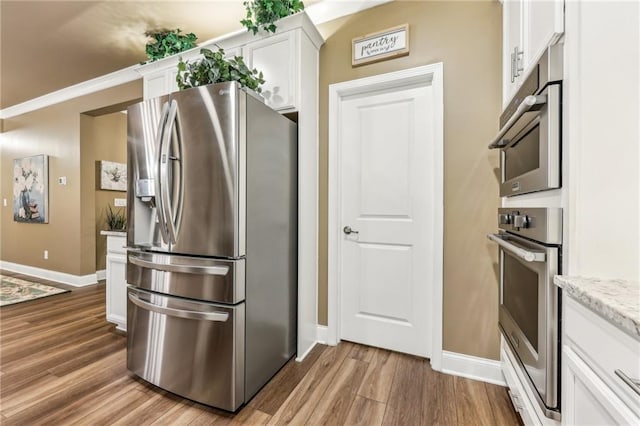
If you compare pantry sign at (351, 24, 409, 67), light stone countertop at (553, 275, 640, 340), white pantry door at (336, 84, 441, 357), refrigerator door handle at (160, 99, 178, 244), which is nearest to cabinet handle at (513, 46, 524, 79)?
white pantry door at (336, 84, 441, 357)

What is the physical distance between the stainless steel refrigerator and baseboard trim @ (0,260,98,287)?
318cm

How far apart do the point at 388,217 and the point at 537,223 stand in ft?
3.76

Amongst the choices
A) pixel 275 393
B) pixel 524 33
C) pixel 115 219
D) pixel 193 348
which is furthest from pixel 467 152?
pixel 115 219

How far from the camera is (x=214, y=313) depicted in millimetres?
1539

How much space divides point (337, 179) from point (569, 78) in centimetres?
152

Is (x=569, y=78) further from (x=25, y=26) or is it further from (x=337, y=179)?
(x=25, y=26)

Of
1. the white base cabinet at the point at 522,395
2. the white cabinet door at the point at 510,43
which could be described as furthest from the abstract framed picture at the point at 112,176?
→ the white base cabinet at the point at 522,395

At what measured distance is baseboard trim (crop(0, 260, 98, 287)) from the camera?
414 centimetres

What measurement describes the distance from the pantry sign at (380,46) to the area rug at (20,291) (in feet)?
15.2

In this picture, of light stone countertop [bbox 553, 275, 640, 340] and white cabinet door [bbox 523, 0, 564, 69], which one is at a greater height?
white cabinet door [bbox 523, 0, 564, 69]

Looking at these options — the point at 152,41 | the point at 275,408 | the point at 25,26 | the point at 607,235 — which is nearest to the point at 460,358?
the point at 275,408

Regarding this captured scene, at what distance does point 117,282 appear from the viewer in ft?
8.63

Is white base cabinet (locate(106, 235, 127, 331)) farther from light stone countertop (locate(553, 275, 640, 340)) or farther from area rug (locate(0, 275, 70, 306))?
light stone countertop (locate(553, 275, 640, 340))

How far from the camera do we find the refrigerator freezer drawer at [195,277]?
1522 millimetres
